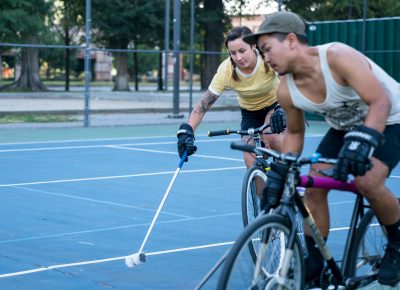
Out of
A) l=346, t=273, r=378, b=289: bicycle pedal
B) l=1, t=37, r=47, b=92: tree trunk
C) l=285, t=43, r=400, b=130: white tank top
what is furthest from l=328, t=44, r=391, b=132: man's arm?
l=1, t=37, r=47, b=92: tree trunk

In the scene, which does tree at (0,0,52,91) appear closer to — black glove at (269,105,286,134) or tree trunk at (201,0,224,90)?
tree trunk at (201,0,224,90)

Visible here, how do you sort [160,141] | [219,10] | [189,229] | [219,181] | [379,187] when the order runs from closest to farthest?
[379,187], [189,229], [219,181], [160,141], [219,10]

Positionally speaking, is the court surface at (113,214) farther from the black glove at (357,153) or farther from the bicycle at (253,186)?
the black glove at (357,153)

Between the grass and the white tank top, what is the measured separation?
17.9 metres

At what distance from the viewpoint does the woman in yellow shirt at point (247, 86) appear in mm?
7269

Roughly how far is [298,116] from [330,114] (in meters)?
0.20

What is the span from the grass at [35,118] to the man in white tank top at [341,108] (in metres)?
17.9

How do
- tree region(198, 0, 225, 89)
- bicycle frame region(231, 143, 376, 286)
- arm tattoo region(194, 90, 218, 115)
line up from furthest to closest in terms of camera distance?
tree region(198, 0, 225, 89)
arm tattoo region(194, 90, 218, 115)
bicycle frame region(231, 143, 376, 286)

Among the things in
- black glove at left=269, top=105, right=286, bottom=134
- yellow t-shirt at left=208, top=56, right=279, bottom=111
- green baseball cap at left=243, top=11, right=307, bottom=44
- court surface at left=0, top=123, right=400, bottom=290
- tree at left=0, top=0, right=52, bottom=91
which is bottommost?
court surface at left=0, top=123, right=400, bottom=290

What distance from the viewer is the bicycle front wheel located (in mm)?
4594

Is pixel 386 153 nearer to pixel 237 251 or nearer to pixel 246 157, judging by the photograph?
pixel 237 251

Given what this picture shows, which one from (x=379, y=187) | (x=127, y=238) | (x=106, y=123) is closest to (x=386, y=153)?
(x=379, y=187)

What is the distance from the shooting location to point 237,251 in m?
4.58

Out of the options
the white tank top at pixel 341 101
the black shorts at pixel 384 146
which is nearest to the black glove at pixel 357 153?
the white tank top at pixel 341 101
